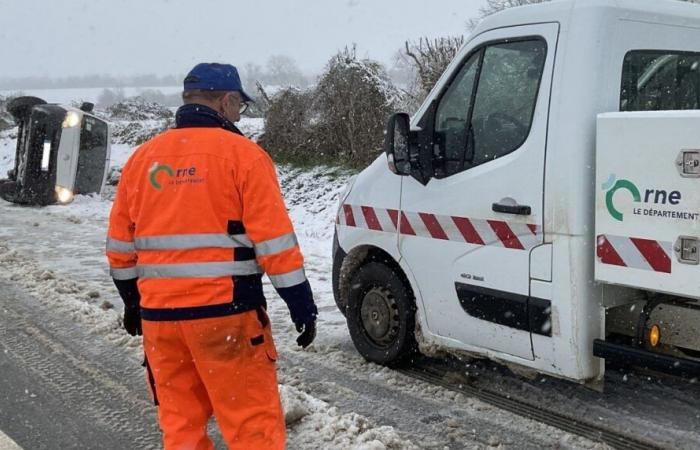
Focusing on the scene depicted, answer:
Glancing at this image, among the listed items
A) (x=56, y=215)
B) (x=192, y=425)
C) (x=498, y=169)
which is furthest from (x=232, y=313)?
(x=56, y=215)

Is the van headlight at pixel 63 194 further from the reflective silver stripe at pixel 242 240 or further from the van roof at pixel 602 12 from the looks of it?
the reflective silver stripe at pixel 242 240

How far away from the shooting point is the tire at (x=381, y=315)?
4.79 m

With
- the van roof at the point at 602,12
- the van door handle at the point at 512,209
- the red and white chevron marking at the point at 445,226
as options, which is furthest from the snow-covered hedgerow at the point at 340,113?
the van door handle at the point at 512,209

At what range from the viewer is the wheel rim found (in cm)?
489

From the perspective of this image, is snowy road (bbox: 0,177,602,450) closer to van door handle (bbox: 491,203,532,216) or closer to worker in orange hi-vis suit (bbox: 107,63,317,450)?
worker in orange hi-vis suit (bbox: 107,63,317,450)

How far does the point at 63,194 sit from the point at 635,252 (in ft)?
45.7

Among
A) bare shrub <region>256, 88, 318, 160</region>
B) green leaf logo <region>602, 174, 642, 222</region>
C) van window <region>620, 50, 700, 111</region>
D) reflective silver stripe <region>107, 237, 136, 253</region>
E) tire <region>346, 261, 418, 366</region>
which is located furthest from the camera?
bare shrub <region>256, 88, 318, 160</region>

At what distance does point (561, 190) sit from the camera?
3.65 m

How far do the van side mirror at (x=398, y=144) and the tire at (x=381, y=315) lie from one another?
816 mm

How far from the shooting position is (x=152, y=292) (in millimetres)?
2834

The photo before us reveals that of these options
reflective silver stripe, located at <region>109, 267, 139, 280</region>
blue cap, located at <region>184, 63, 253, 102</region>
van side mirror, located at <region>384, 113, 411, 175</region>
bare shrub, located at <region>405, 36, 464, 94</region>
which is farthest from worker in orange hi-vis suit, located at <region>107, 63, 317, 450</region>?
bare shrub, located at <region>405, 36, 464, 94</region>

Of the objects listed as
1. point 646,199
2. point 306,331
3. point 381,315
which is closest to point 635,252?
point 646,199

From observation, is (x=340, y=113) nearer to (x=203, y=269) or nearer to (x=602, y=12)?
(x=602, y=12)

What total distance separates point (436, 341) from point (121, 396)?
2.07m
